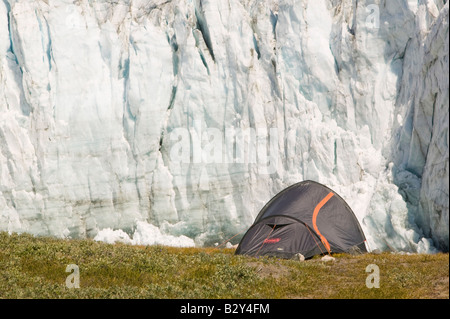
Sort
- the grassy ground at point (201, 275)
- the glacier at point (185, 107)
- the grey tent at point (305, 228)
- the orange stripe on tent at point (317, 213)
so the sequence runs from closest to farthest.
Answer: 1. the grassy ground at point (201, 275)
2. the grey tent at point (305, 228)
3. the orange stripe on tent at point (317, 213)
4. the glacier at point (185, 107)

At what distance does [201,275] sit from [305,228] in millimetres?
5303

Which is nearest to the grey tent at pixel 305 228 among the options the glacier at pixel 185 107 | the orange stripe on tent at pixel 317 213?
the orange stripe on tent at pixel 317 213

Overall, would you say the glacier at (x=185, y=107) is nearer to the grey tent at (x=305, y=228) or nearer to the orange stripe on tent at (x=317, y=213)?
the orange stripe on tent at (x=317, y=213)

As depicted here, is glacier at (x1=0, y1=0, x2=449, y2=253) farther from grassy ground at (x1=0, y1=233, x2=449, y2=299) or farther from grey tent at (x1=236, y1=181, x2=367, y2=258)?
grassy ground at (x1=0, y1=233, x2=449, y2=299)

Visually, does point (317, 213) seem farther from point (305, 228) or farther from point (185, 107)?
point (185, 107)

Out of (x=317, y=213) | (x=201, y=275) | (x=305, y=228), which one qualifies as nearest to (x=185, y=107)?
(x=317, y=213)

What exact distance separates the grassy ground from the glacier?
29.6ft

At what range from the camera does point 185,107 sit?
1033 inches

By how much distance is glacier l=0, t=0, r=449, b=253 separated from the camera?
78.3 ft

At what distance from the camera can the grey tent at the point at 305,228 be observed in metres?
16.9

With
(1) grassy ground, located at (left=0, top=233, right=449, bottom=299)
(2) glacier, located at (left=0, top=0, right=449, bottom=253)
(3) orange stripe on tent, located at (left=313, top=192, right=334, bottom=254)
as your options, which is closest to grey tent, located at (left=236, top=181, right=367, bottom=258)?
(3) orange stripe on tent, located at (left=313, top=192, right=334, bottom=254)

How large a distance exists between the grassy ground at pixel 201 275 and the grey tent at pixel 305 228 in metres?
1.21
